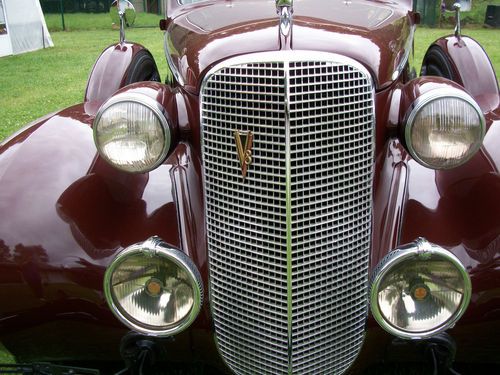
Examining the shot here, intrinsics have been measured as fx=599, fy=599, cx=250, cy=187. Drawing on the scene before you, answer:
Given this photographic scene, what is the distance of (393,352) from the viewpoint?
2.30 meters

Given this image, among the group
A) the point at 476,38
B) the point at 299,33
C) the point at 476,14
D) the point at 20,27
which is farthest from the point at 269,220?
the point at 476,14

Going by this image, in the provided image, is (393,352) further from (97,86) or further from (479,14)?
(479,14)

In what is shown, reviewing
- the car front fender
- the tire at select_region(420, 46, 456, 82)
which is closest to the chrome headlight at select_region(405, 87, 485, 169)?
the car front fender

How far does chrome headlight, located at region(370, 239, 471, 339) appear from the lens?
205 centimetres

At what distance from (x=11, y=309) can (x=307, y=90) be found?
135 cm

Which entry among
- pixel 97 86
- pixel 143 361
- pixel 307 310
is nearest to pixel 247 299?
pixel 307 310

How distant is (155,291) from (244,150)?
0.61 meters

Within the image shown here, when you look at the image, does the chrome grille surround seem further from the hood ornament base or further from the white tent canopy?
the white tent canopy

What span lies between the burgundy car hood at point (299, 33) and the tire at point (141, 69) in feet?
2.96

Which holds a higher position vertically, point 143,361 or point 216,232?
point 216,232

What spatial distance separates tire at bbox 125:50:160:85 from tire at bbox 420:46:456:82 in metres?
1.97

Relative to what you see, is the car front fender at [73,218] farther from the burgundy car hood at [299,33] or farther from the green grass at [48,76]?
the green grass at [48,76]

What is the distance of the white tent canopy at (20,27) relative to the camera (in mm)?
14281

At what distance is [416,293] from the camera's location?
2104 mm
